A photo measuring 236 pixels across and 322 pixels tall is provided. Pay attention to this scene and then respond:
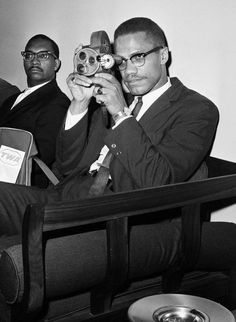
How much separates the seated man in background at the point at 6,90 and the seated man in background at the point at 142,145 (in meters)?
1.15

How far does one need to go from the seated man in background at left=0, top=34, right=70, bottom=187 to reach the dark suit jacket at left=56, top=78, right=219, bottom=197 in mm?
423

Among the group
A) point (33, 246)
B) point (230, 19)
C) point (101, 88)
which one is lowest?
point (33, 246)

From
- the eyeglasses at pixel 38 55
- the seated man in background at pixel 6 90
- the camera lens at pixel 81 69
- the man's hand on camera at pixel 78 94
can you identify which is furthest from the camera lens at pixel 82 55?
the seated man in background at pixel 6 90

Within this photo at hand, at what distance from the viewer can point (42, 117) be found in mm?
2693

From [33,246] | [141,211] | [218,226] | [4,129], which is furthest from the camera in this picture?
[4,129]

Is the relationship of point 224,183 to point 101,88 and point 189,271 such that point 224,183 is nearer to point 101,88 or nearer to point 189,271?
point 189,271

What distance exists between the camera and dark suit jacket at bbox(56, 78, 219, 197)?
1.78 m

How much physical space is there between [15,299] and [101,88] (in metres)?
0.77

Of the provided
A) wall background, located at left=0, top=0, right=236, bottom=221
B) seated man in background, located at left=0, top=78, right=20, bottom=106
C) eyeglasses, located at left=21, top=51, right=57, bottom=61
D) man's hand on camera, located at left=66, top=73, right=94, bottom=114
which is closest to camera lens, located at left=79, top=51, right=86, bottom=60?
man's hand on camera, located at left=66, top=73, right=94, bottom=114

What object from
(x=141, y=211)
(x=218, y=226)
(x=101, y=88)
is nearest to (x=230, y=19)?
(x=101, y=88)

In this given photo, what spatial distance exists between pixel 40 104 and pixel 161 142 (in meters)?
1.10

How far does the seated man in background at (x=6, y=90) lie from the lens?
10.9ft

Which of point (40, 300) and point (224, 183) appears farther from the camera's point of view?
point (224, 183)

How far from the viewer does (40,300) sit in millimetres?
1434
